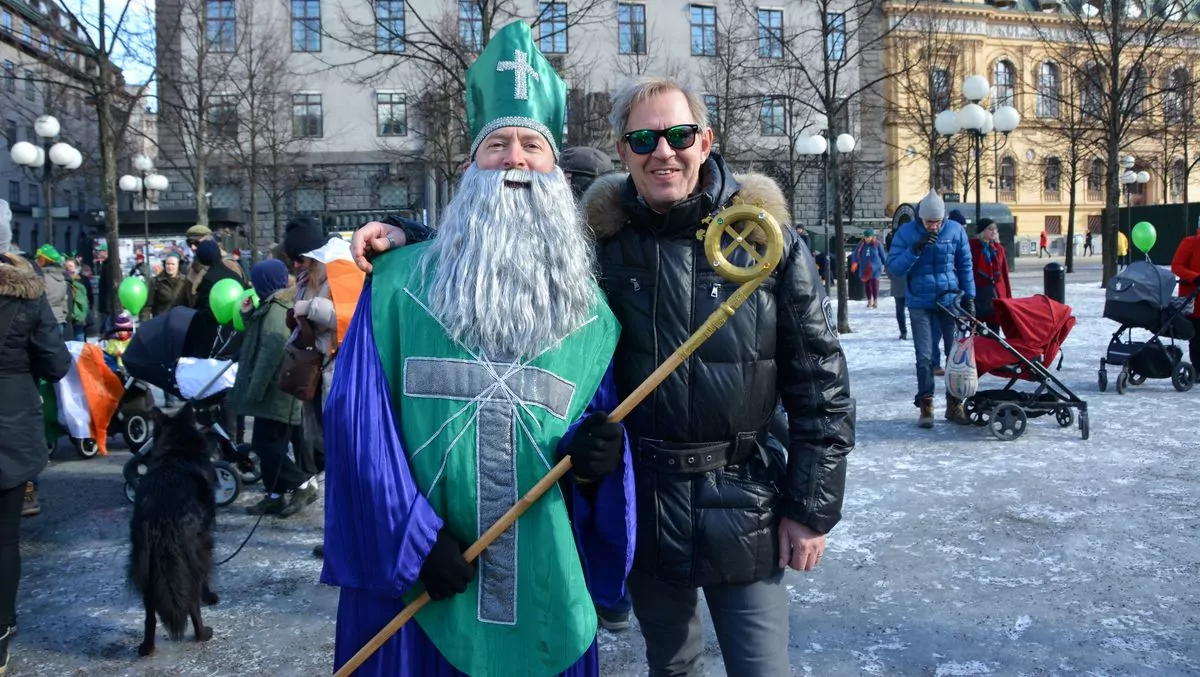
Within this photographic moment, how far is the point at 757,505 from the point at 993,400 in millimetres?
5855

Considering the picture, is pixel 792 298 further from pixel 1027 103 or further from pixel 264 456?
pixel 1027 103

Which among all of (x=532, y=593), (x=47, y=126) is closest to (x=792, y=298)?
(x=532, y=593)

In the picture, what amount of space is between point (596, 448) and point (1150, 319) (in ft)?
27.7

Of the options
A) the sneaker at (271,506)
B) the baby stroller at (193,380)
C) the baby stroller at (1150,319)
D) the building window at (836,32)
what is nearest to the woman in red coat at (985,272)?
the baby stroller at (1150,319)

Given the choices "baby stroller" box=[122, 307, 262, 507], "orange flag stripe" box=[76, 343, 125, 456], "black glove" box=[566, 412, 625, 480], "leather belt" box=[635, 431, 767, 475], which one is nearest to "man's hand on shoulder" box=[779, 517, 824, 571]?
"leather belt" box=[635, 431, 767, 475]

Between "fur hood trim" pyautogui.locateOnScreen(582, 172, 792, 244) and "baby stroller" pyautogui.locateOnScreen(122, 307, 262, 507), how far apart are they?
4502mm

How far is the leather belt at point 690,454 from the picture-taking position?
2.30 meters

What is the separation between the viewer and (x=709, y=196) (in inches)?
91.7

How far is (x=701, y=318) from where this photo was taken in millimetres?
2307

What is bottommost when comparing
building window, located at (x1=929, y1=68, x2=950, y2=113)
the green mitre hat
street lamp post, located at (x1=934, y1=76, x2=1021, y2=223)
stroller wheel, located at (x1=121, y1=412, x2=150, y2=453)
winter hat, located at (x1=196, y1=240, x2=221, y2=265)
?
stroller wheel, located at (x1=121, y1=412, x2=150, y2=453)

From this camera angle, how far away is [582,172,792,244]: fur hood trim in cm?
237

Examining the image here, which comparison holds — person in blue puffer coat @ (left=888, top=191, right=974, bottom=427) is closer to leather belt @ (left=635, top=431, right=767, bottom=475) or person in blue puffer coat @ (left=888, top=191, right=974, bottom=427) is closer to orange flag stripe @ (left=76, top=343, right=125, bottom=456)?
leather belt @ (left=635, top=431, right=767, bottom=475)

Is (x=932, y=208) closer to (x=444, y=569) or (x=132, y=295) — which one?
(x=444, y=569)

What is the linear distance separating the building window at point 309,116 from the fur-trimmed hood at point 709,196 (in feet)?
117
